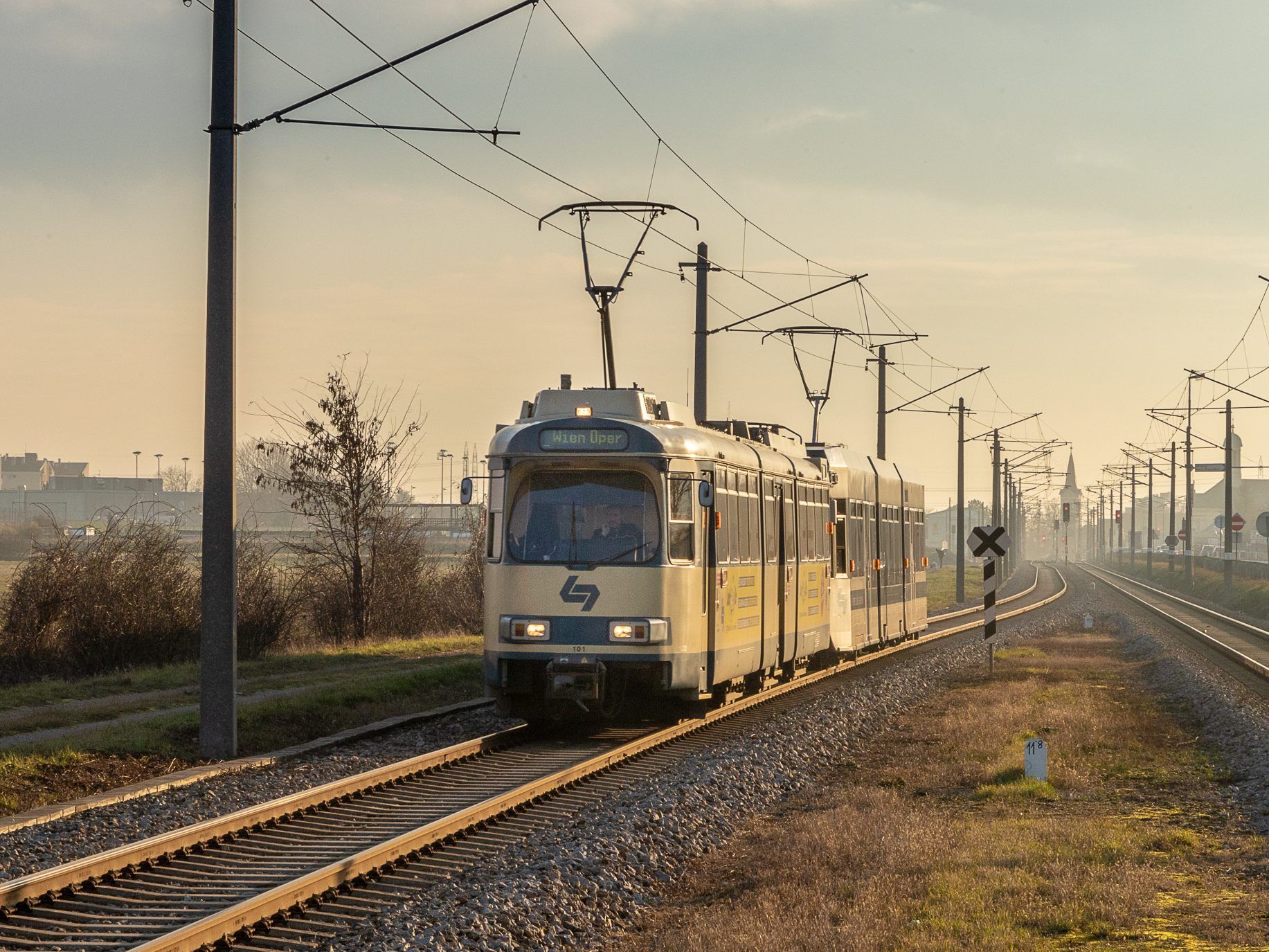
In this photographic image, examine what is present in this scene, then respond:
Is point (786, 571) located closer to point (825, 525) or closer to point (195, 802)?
point (825, 525)

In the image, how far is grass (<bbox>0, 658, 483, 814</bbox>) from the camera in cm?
1325

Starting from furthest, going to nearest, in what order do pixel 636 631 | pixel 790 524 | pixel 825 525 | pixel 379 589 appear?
1. pixel 379 589
2. pixel 825 525
3. pixel 790 524
4. pixel 636 631

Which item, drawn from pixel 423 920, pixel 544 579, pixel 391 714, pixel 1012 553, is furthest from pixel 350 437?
pixel 1012 553

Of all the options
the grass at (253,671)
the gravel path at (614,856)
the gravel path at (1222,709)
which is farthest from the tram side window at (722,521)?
the grass at (253,671)

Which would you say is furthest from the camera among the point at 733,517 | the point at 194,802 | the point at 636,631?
the point at 733,517

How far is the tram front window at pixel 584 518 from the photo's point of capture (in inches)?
643

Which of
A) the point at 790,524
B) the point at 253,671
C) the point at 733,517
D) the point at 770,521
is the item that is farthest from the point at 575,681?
the point at 253,671

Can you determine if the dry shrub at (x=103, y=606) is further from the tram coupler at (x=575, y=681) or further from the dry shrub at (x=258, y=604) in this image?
the tram coupler at (x=575, y=681)

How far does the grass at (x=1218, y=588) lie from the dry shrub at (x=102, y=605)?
40.7m

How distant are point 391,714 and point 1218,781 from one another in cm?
985

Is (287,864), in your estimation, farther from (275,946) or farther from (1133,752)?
(1133,752)

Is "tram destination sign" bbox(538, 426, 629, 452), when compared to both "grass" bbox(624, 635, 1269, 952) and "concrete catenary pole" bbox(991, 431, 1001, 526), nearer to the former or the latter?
"grass" bbox(624, 635, 1269, 952)

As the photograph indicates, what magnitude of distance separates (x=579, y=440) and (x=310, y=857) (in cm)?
693

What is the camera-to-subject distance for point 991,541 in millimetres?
26922
